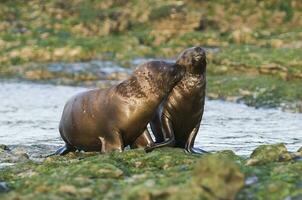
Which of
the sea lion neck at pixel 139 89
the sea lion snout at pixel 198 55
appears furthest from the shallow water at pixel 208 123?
the sea lion neck at pixel 139 89

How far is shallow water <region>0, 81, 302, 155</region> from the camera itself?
12922 mm

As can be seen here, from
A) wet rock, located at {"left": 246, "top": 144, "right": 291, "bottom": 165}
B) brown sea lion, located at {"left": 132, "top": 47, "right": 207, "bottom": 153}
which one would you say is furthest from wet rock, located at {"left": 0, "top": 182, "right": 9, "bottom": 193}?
brown sea lion, located at {"left": 132, "top": 47, "right": 207, "bottom": 153}

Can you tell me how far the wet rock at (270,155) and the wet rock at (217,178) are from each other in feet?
5.67

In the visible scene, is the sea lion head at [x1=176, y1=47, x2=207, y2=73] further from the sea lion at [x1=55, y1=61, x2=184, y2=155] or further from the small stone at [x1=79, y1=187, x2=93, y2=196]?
the small stone at [x1=79, y1=187, x2=93, y2=196]

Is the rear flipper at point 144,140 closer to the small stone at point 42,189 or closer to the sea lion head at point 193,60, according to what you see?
the sea lion head at point 193,60

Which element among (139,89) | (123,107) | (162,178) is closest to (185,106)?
(139,89)

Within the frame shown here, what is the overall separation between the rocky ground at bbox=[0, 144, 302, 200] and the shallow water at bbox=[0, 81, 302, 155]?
10.7 feet

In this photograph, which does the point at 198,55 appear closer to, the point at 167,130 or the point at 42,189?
the point at 167,130

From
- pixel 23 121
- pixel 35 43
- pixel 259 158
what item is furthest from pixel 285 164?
pixel 35 43

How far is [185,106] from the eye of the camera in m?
10.5

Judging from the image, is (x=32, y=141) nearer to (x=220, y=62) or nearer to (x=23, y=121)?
(x=23, y=121)

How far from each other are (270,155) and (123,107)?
2631 millimetres

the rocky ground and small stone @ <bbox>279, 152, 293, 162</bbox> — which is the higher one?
the rocky ground

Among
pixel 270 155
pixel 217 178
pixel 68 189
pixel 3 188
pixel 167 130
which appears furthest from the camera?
pixel 167 130
